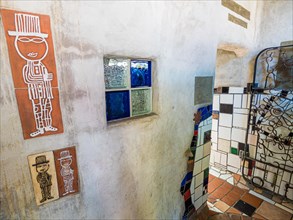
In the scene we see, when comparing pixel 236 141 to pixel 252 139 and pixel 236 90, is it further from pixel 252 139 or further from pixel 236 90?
pixel 236 90

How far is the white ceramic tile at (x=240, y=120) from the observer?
207 cm

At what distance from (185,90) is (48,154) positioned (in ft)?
3.18

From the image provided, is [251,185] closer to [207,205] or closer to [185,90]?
[207,205]

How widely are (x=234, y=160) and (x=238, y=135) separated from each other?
0.39 meters

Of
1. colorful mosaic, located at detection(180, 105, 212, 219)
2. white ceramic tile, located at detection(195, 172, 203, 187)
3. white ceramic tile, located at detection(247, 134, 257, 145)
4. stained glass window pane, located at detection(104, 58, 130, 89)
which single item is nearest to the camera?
stained glass window pane, located at detection(104, 58, 130, 89)

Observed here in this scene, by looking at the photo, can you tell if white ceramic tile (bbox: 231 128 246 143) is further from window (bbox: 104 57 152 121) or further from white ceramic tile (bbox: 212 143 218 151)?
window (bbox: 104 57 152 121)

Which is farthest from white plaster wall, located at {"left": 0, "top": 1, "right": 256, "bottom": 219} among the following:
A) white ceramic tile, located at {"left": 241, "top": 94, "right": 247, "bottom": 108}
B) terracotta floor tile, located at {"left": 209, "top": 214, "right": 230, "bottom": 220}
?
white ceramic tile, located at {"left": 241, "top": 94, "right": 247, "bottom": 108}

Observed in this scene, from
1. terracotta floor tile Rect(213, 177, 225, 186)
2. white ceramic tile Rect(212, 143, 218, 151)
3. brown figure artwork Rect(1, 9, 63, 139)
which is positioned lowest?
terracotta floor tile Rect(213, 177, 225, 186)

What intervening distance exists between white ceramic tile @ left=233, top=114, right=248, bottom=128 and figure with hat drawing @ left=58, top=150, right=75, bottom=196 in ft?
6.90

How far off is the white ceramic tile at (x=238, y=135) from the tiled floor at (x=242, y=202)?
1.81ft

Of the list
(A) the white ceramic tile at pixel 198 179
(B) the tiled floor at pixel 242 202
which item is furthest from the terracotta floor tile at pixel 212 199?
(A) the white ceramic tile at pixel 198 179

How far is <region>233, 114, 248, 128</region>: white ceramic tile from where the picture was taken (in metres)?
2.07

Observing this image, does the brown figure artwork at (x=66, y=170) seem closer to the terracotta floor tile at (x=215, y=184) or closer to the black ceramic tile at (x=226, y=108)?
the terracotta floor tile at (x=215, y=184)

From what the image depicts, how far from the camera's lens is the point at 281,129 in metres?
1.77
